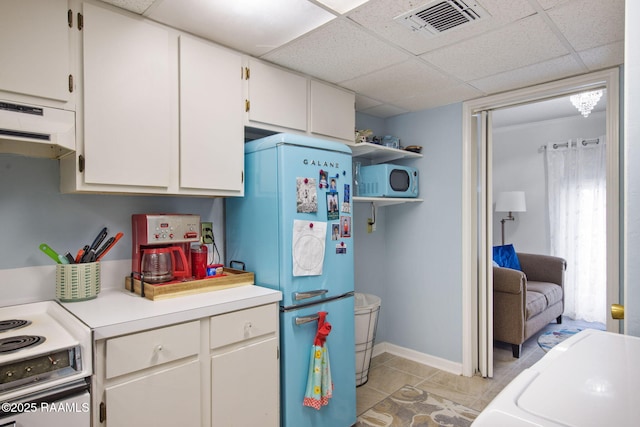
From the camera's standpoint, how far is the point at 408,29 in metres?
1.88

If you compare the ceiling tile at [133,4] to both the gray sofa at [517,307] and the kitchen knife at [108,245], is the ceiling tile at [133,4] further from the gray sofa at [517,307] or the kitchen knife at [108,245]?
the gray sofa at [517,307]

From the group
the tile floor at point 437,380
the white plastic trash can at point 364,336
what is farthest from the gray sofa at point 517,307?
the white plastic trash can at point 364,336

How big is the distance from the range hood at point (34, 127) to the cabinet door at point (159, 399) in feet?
3.19

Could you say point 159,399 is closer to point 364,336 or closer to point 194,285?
point 194,285

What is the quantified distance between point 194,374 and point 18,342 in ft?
2.07

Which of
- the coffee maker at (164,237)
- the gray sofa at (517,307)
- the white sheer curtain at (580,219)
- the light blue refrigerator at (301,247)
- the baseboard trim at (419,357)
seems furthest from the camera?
the white sheer curtain at (580,219)

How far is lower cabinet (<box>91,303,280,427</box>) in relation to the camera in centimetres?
138

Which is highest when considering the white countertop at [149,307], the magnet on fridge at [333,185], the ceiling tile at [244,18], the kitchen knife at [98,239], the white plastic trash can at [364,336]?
the ceiling tile at [244,18]

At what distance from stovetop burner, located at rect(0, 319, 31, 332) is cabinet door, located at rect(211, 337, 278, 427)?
0.74m

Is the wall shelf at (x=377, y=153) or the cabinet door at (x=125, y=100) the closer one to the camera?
the cabinet door at (x=125, y=100)

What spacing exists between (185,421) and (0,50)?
1.58 meters

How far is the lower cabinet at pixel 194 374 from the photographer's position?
1.38m

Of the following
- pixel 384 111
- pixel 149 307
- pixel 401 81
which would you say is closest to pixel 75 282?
pixel 149 307

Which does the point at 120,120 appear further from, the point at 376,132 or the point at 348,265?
the point at 376,132
